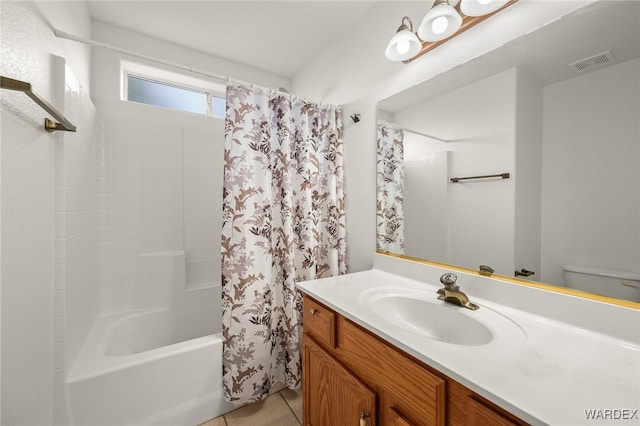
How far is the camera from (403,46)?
3.93ft

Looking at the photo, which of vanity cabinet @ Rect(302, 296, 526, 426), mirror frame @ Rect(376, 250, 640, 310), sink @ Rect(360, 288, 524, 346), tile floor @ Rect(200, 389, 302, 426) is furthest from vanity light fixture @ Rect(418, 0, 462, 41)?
tile floor @ Rect(200, 389, 302, 426)

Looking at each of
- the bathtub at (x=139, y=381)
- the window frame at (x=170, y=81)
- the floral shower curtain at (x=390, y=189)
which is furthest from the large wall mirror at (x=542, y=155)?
the window frame at (x=170, y=81)

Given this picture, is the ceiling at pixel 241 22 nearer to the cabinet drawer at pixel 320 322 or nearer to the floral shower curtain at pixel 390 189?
the floral shower curtain at pixel 390 189

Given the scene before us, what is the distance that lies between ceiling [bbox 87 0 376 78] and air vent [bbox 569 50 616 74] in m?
1.20

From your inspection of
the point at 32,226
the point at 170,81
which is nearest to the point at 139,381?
the point at 32,226

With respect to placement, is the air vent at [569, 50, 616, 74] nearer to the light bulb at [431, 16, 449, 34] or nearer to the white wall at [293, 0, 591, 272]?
the white wall at [293, 0, 591, 272]

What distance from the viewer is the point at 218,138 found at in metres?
2.27

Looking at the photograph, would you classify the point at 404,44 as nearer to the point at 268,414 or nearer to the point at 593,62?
the point at 593,62

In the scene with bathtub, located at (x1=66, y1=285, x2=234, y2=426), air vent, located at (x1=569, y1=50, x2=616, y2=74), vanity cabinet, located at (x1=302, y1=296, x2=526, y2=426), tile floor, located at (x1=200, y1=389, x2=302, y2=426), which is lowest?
tile floor, located at (x1=200, y1=389, x2=302, y2=426)

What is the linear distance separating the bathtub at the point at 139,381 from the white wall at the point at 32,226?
10 centimetres

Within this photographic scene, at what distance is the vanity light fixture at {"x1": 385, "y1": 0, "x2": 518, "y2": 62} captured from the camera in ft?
3.12

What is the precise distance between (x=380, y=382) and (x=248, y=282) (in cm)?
93

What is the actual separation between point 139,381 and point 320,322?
99cm

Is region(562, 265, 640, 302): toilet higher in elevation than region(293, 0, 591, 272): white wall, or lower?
lower
